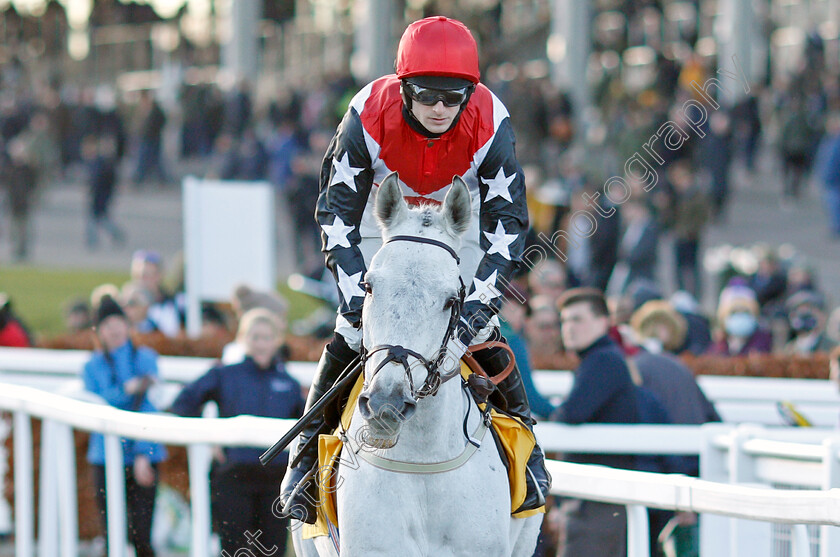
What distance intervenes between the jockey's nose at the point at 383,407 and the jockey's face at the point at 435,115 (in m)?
1.01

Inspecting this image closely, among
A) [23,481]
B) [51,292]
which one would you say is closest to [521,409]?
[23,481]

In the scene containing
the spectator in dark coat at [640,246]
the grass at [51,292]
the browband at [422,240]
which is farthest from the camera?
the grass at [51,292]

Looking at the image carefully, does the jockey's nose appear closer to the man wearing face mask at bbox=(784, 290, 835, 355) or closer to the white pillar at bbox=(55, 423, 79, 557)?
the white pillar at bbox=(55, 423, 79, 557)

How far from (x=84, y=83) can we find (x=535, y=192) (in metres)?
15.5

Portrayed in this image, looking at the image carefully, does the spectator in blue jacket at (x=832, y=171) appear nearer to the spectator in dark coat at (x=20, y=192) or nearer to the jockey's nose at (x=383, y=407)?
the spectator in dark coat at (x=20, y=192)

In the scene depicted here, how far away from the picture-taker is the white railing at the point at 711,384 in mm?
6652

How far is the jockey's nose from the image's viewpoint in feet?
10.1

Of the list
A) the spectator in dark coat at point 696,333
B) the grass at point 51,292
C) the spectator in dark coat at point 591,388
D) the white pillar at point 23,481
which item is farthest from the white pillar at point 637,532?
the grass at point 51,292

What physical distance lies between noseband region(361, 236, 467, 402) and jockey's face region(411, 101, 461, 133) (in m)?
0.45

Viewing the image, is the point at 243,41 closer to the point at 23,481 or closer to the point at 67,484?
the point at 23,481

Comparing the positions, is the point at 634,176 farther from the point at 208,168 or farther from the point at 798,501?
the point at 798,501

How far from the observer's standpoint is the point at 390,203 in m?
3.51

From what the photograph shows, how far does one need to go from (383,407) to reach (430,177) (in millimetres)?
1097

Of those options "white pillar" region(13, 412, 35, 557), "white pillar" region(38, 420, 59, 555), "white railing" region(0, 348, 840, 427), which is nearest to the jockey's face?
"white pillar" region(38, 420, 59, 555)
